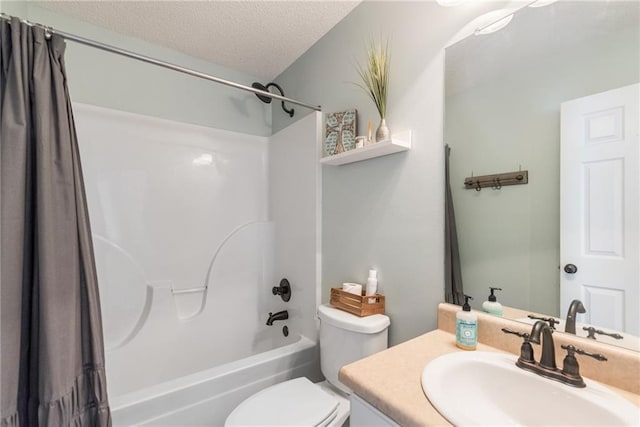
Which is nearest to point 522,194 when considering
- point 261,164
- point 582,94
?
point 582,94

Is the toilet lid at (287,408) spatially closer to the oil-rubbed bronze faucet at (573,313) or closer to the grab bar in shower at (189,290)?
the oil-rubbed bronze faucet at (573,313)

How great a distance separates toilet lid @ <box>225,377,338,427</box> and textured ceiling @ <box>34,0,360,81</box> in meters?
1.93

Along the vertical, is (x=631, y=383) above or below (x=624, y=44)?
below

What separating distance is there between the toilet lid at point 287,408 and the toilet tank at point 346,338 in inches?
4.5

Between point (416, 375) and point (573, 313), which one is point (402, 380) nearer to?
point (416, 375)

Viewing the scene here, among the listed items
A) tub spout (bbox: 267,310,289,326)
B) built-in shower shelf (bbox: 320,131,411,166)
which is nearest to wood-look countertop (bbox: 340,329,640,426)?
built-in shower shelf (bbox: 320,131,411,166)

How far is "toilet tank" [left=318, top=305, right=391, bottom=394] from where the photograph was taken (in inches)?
45.7

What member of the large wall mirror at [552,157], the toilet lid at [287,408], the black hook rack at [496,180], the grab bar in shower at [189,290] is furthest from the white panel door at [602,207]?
the grab bar in shower at [189,290]

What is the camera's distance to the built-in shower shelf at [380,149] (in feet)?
3.74

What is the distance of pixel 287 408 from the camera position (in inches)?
42.9

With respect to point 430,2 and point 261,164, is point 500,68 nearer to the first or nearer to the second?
point 430,2

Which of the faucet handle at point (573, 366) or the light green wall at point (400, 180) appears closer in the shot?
the faucet handle at point (573, 366)

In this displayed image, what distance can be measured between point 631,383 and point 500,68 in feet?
3.15

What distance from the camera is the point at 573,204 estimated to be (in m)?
0.77
